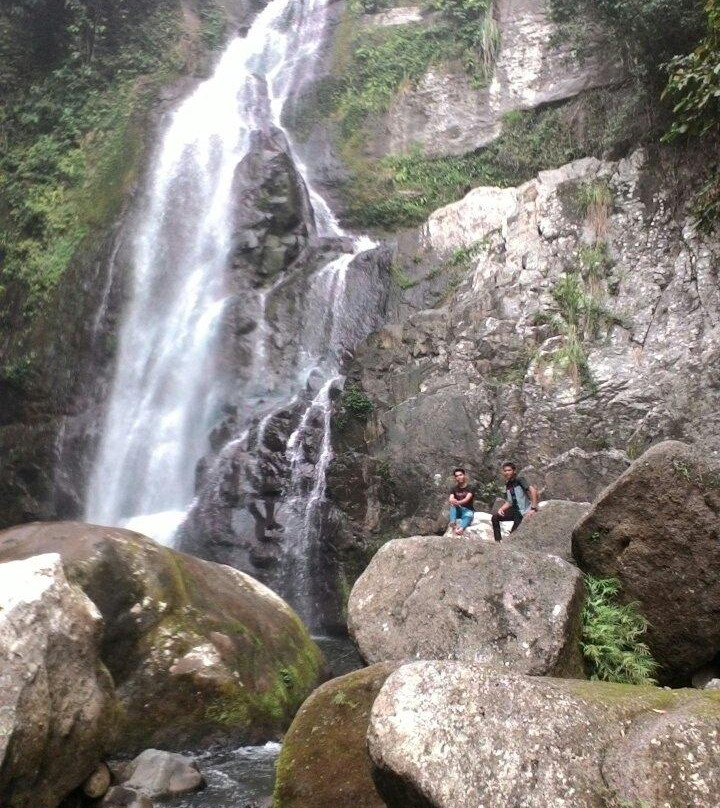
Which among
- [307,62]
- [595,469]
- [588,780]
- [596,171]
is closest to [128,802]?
[588,780]

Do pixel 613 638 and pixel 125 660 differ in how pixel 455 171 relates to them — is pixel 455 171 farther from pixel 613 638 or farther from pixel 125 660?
pixel 125 660

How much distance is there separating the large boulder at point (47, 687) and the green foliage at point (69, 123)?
42.9 ft

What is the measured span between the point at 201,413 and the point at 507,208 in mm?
Result: 7680

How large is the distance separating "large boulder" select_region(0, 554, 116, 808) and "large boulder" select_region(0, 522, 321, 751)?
23.4 inches

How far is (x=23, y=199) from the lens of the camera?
19.4 m

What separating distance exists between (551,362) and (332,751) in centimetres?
884

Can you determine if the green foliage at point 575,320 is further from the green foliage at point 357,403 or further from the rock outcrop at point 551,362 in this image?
the green foliage at point 357,403

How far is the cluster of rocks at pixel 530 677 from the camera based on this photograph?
3.20 meters

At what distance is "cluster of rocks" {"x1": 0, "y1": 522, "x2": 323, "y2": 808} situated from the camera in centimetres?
498

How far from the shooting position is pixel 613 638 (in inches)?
221

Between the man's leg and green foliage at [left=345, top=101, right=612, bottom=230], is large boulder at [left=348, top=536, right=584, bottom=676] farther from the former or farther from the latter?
green foliage at [left=345, top=101, right=612, bottom=230]

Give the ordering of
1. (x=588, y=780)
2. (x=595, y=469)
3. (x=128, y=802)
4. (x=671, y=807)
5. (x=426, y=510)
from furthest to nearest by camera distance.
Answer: (x=426, y=510) < (x=595, y=469) < (x=128, y=802) < (x=588, y=780) < (x=671, y=807)

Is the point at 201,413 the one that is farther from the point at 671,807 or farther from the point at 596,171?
the point at 671,807

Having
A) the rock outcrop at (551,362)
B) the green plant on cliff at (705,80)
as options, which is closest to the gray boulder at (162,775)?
the rock outcrop at (551,362)
